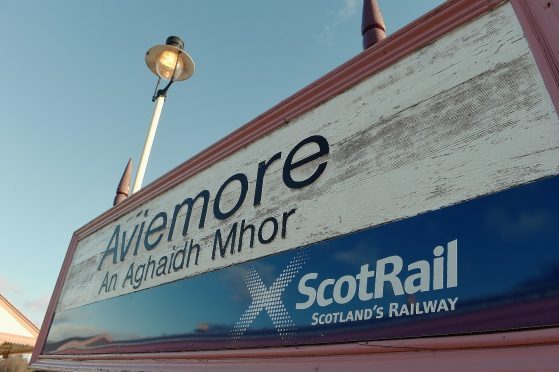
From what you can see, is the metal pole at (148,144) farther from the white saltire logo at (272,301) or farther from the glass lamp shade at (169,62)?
the white saltire logo at (272,301)

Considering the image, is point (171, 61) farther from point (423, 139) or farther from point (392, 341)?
point (392, 341)

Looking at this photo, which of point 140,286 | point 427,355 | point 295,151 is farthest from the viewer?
point 140,286


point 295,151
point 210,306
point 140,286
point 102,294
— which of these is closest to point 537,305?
point 295,151

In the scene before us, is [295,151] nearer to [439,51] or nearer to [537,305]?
[439,51]

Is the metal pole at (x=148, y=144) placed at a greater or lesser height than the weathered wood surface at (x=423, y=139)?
greater

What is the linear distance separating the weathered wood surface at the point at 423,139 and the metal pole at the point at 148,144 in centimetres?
341

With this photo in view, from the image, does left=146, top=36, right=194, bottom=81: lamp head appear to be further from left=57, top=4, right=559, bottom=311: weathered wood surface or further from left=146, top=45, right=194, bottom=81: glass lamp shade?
left=57, top=4, right=559, bottom=311: weathered wood surface

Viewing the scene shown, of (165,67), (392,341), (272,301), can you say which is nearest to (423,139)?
(392,341)

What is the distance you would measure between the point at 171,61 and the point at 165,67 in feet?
0.53

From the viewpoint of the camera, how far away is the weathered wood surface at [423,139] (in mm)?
1744

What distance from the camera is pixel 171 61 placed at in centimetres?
666

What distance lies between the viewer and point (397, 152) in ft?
7.11

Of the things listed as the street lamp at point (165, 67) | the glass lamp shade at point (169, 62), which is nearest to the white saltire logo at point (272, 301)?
the street lamp at point (165, 67)

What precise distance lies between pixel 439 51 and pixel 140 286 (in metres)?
2.82
